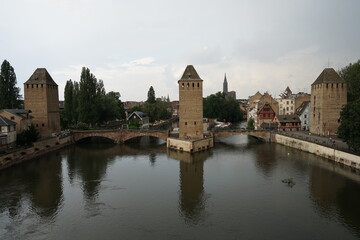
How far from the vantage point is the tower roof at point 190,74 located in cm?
4556

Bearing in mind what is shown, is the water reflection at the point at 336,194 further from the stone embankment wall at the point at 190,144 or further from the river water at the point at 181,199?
the stone embankment wall at the point at 190,144

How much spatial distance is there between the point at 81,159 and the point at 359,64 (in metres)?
49.9

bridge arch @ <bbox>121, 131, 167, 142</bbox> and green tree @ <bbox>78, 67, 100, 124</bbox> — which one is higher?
green tree @ <bbox>78, 67, 100, 124</bbox>

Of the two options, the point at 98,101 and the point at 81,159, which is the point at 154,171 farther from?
the point at 98,101

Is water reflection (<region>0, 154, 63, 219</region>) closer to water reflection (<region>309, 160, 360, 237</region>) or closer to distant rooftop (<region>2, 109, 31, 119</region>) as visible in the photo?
distant rooftop (<region>2, 109, 31, 119</region>)

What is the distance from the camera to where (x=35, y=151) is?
39875mm

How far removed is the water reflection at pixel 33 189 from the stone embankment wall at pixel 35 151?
113 cm

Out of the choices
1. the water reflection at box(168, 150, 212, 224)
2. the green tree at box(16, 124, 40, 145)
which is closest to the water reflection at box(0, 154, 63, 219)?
the green tree at box(16, 124, 40, 145)

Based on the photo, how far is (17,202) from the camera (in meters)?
22.4

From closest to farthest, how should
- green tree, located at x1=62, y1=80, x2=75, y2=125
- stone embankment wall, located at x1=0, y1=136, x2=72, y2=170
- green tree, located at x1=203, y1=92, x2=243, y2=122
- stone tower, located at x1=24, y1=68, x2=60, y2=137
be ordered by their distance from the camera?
stone embankment wall, located at x1=0, y1=136, x2=72, y2=170
stone tower, located at x1=24, y1=68, x2=60, y2=137
green tree, located at x1=62, y1=80, x2=75, y2=125
green tree, located at x1=203, y1=92, x2=243, y2=122

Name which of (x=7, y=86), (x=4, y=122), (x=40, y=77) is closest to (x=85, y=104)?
(x=40, y=77)

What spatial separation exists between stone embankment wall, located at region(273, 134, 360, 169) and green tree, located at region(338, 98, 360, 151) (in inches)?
58.8

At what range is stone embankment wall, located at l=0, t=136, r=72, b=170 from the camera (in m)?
33.0

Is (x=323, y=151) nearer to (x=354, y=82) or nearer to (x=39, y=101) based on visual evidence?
(x=354, y=82)
